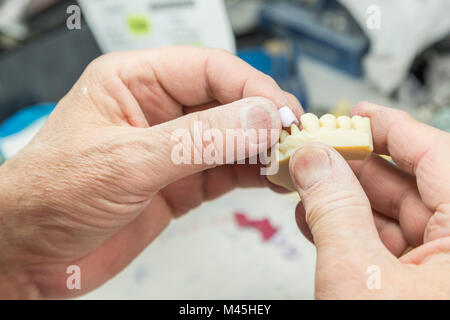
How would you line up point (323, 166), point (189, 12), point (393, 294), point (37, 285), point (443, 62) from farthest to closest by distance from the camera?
point (443, 62) < point (189, 12) < point (37, 285) < point (323, 166) < point (393, 294)

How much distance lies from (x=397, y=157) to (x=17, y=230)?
71 cm

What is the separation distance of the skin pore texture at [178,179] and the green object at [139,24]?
47 cm

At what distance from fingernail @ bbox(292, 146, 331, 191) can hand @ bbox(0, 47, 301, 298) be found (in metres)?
0.07

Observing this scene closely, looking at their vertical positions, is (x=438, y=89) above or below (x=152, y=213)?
above

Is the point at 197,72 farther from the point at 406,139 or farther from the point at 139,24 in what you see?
the point at 139,24

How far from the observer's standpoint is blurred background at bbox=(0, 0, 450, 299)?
3.65ft

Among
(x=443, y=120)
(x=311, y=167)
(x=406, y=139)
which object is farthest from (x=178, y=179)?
(x=443, y=120)

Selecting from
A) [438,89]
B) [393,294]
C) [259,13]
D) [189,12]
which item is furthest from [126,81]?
[438,89]

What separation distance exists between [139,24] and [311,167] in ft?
2.94

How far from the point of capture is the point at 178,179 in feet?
2.37

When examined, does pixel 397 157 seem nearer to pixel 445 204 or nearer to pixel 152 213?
pixel 445 204

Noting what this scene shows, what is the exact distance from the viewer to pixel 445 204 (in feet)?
1.98

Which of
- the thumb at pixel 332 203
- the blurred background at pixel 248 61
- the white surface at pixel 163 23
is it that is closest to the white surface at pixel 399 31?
the blurred background at pixel 248 61

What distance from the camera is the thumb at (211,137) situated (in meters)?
0.60
